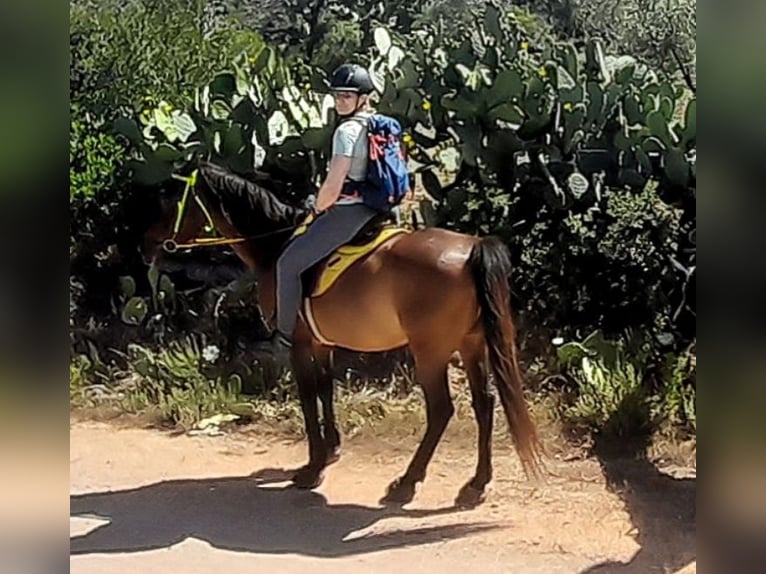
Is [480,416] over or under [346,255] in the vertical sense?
under

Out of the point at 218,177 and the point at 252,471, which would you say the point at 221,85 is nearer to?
the point at 218,177

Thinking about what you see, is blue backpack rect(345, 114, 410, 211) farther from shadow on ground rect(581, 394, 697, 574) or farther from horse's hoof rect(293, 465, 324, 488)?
shadow on ground rect(581, 394, 697, 574)

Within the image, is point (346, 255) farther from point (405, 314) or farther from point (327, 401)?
point (327, 401)

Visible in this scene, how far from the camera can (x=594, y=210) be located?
4.60 metres

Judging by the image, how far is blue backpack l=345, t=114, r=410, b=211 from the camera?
4145 millimetres

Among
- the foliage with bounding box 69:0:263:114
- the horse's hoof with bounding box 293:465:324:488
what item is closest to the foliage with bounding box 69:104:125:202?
the foliage with bounding box 69:0:263:114

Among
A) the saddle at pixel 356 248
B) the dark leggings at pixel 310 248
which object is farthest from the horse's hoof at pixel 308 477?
the saddle at pixel 356 248

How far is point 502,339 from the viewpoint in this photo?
402 centimetres

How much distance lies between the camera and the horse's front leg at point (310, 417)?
4379 mm

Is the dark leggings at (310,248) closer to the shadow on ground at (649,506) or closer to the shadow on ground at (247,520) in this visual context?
the shadow on ground at (247,520)

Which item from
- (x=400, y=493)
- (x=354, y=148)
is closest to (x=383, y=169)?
(x=354, y=148)

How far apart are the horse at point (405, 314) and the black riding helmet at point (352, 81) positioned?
0.51 m

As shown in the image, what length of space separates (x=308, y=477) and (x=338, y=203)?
3.67 feet
